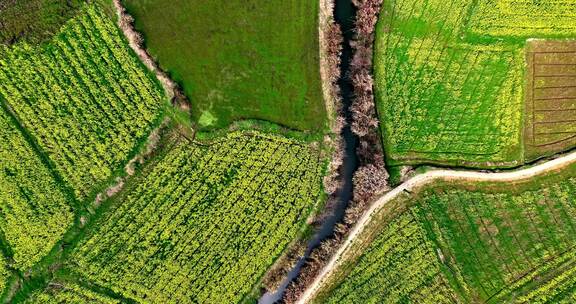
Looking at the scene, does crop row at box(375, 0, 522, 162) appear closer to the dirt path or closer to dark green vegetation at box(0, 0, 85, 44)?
the dirt path

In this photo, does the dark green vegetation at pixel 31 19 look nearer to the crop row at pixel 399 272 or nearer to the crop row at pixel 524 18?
the crop row at pixel 399 272

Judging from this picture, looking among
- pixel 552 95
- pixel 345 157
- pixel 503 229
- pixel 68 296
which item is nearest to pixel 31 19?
pixel 68 296

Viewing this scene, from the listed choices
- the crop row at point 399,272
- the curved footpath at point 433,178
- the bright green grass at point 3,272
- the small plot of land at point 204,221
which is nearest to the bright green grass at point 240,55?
the small plot of land at point 204,221

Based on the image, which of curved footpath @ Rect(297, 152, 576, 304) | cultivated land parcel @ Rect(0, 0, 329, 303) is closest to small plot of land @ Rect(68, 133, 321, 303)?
cultivated land parcel @ Rect(0, 0, 329, 303)

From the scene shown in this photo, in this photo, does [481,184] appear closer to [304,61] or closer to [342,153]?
[342,153]

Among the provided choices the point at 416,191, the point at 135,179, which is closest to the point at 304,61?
the point at 416,191
